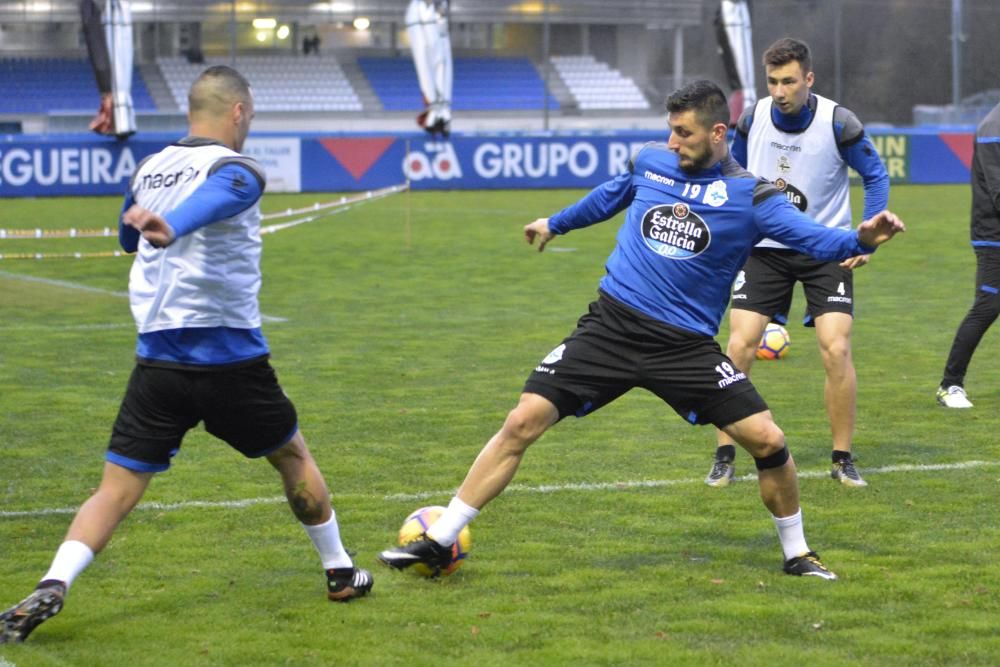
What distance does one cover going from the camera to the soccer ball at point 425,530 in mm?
6105

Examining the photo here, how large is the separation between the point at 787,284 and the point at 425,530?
2.77m

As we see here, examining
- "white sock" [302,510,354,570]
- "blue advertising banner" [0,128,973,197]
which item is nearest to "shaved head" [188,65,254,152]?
"white sock" [302,510,354,570]

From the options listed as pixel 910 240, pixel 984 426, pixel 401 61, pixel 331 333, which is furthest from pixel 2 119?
pixel 984 426

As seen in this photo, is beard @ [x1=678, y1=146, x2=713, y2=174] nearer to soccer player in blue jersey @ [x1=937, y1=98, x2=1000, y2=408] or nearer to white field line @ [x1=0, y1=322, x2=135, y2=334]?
soccer player in blue jersey @ [x1=937, y1=98, x2=1000, y2=408]

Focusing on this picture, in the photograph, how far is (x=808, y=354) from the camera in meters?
12.7

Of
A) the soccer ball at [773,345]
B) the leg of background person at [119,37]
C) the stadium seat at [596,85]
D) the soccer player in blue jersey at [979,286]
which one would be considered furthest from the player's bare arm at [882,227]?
the stadium seat at [596,85]

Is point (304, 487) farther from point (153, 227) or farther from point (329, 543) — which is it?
point (153, 227)

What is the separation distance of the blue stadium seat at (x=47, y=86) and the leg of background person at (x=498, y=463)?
3856 centimetres

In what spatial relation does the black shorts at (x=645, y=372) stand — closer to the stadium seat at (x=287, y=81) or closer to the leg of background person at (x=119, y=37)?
the leg of background person at (x=119, y=37)

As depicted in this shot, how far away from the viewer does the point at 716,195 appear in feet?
19.9

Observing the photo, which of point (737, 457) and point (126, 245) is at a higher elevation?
point (126, 245)

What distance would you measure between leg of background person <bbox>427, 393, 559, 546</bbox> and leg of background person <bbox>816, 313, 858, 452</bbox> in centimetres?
230

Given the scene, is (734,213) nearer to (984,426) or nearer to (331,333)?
(984,426)

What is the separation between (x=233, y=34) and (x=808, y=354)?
99.4 ft
